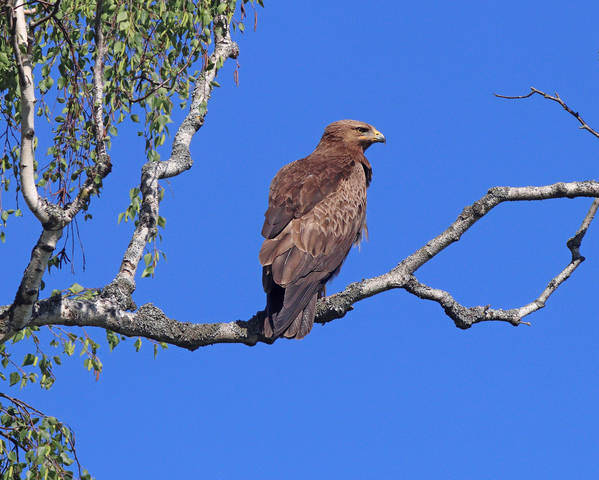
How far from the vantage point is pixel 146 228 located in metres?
5.03

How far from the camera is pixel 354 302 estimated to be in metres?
5.23

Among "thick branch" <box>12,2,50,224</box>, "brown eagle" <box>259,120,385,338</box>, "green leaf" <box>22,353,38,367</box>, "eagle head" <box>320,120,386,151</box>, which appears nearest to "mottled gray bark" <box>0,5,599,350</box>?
"thick branch" <box>12,2,50,224</box>

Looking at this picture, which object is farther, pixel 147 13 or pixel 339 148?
pixel 339 148

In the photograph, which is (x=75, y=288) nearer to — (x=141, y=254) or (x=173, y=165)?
(x=141, y=254)

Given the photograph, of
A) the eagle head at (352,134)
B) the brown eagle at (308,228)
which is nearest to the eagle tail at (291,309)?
the brown eagle at (308,228)

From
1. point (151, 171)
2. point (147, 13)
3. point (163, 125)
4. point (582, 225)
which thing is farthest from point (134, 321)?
point (582, 225)

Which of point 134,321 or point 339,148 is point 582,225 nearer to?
point 339,148

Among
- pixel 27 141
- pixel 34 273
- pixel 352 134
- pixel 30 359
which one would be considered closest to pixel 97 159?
pixel 27 141

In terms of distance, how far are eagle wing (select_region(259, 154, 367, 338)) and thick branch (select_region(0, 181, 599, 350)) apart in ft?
0.58

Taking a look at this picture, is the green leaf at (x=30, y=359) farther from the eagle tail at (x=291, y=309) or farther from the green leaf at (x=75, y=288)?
the eagle tail at (x=291, y=309)

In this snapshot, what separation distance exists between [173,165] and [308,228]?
1219 mm

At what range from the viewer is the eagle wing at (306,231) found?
5.46m

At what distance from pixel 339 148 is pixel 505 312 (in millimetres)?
2629

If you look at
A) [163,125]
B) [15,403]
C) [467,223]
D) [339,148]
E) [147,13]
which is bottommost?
[15,403]
